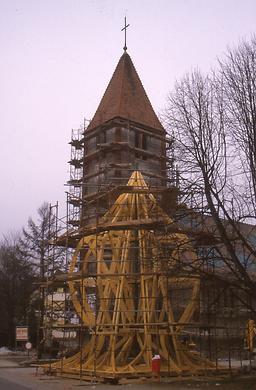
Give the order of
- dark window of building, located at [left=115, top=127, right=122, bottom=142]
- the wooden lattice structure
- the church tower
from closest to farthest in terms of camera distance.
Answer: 1. the wooden lattice structure
2. the church tower
3. dark window of building, located at [left=115, top=127, right=122, bottom=142]

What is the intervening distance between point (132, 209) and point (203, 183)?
7410 millimetres

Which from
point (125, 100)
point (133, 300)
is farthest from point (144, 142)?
point (133, 300)

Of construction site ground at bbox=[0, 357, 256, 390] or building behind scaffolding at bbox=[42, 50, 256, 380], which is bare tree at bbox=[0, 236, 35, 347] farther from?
construction site ground at bbox=[0, 357, 256, 390]

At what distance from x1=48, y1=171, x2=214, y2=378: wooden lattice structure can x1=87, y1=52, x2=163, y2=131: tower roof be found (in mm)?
29868

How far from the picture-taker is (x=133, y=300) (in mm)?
27766

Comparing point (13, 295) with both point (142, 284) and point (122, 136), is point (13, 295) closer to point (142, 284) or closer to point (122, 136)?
point (122, 136)

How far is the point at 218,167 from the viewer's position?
22297 mm

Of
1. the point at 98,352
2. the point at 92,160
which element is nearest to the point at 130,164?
the point at 92,160

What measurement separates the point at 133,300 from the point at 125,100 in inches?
1362

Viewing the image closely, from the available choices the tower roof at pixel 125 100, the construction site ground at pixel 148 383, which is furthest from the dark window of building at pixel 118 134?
the construction site ground at pixel 148 383

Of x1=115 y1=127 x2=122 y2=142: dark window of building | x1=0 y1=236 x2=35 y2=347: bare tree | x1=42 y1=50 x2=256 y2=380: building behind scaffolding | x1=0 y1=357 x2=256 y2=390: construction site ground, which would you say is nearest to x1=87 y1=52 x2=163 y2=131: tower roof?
x1=115 y1=127 x2=122 y2=142: dark window of building

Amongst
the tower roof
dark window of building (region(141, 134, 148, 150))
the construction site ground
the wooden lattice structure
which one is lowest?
the construction site ground

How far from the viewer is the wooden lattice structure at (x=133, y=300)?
2420 centimetres

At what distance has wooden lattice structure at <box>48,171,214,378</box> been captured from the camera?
2420 centimetres
